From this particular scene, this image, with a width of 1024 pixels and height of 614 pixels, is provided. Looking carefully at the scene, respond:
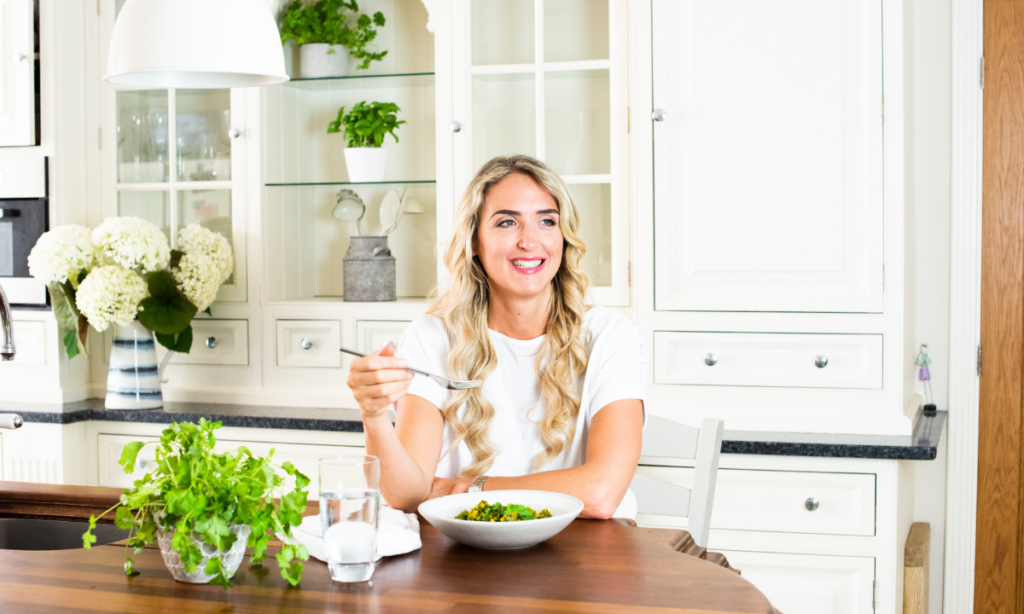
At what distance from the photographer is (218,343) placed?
290 cm

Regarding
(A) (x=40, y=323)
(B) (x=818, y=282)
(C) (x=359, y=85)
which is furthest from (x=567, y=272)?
(A) (x=40, y=323)

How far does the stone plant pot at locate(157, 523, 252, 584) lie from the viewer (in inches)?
41.1

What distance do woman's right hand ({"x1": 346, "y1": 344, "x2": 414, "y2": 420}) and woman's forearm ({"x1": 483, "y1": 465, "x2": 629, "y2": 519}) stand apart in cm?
30

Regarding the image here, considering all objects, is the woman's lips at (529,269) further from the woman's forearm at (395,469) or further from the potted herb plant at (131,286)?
the potted herb plant at (131,286)

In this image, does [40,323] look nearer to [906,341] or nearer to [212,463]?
[212,463]

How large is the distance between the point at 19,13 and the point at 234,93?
668 mm

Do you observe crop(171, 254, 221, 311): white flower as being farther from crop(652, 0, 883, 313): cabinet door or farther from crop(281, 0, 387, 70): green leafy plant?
crop(652, 0, 883, 313): cabinet door

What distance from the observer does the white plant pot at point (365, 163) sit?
9.37ft

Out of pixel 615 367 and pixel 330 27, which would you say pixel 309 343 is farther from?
pixel 615 367

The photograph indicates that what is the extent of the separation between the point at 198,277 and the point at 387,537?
1755 mm

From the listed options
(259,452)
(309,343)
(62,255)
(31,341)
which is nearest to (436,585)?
(259,452)

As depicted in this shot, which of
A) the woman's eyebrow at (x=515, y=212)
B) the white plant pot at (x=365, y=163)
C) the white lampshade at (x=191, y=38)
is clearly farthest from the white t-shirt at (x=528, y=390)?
the white plant pot at (x=365, y=163)

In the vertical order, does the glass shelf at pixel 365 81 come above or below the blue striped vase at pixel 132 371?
above

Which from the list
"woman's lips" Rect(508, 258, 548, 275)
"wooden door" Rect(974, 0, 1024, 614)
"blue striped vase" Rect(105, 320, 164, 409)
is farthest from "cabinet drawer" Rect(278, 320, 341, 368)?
"wooden door" Rect(974, 0, 1024, 614)
